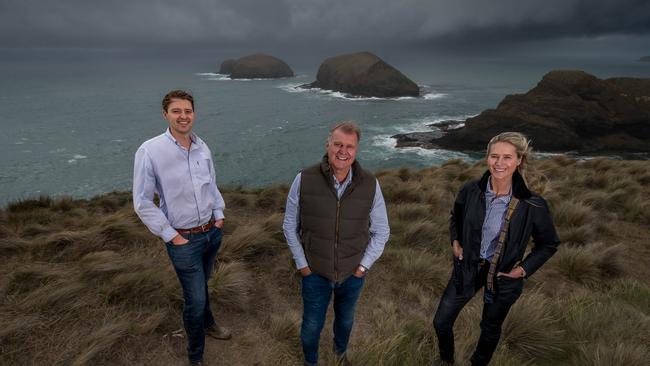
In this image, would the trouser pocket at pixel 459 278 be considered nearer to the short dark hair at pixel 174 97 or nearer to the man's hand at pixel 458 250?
the man's hand at pixel 458 250

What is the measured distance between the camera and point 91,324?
142 inches

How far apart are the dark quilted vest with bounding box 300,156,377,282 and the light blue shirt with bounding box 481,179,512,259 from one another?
0.92 m

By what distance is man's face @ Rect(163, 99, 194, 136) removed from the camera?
262cm

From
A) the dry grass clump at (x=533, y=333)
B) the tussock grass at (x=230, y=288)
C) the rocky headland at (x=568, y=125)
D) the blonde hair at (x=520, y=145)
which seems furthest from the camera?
the rocky headland at (x=568, y=125)

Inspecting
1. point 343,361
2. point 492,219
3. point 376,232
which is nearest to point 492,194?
point 492,219

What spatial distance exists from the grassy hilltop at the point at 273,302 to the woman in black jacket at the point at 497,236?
0.81 feet

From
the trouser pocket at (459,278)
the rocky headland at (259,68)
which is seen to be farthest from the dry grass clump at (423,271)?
the rocky headland at (259,68)

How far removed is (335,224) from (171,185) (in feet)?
4.31

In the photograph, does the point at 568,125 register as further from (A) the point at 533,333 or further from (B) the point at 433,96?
(A) the point at 533,333

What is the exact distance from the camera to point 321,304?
9.42 feet

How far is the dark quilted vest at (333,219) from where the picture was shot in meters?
2.55

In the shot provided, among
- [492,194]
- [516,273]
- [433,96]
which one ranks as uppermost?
[433,96]

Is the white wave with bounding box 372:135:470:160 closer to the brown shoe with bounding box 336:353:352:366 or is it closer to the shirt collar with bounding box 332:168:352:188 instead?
the brown shoe with bounding box 336:353:352:366

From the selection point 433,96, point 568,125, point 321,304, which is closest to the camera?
point 321,304
